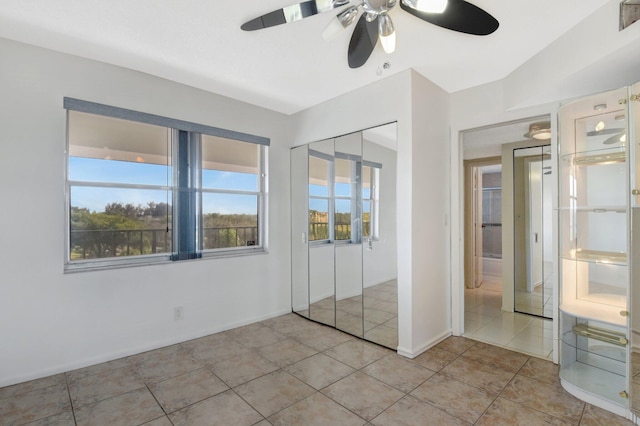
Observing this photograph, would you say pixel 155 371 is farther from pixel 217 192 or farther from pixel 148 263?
pixel 217 192

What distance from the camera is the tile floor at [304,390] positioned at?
200cm

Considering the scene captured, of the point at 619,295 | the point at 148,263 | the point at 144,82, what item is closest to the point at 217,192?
the point at 148,263

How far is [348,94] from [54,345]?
11.7ft

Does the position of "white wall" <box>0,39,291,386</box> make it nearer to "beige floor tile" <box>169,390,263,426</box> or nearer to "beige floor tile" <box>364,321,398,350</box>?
"beige floor tile" <box>169,390,263,426</box>

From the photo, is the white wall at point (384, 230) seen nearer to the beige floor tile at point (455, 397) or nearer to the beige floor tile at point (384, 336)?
the beige floor tile at point (384, 336)

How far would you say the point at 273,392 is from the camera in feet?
7.50

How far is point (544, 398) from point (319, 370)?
64.6 inches

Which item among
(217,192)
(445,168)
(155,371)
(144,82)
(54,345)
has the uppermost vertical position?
(144,82)

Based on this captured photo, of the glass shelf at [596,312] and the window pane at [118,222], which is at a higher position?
the window pane at [118,222]

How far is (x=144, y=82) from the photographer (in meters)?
2.97

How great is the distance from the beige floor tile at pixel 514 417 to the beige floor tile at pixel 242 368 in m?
1.60

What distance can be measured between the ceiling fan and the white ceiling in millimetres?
310

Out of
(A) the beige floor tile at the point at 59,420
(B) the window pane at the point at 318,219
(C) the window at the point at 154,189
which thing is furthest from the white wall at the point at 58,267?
(B) the window pane at the point at 318,219

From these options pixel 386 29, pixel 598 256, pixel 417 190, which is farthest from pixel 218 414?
pixel 598 256
